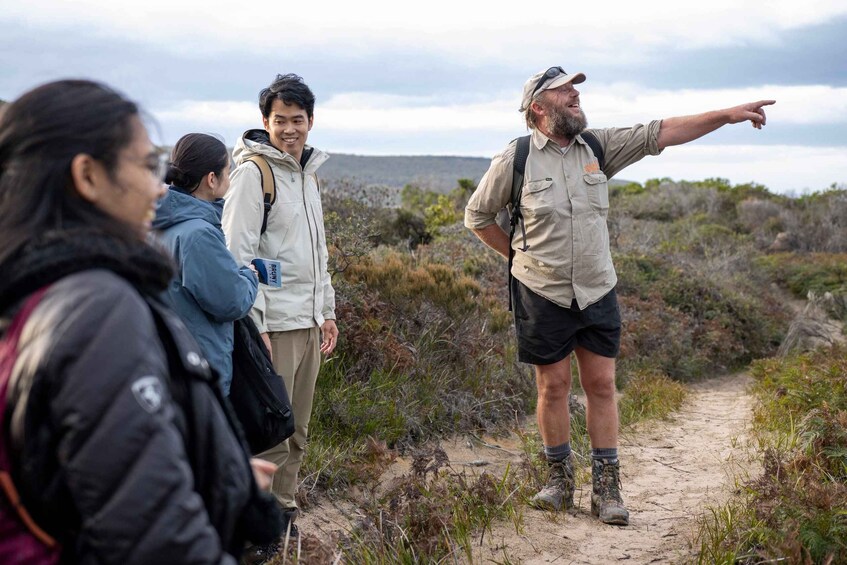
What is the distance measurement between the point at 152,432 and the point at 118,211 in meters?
0.44

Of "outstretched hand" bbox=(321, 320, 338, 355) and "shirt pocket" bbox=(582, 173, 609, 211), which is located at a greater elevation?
"shirt pocket" bbox=(582, 173, 609, 211)

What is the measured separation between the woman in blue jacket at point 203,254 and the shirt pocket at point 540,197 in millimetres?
1771

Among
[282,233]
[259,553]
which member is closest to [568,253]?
[282,233]

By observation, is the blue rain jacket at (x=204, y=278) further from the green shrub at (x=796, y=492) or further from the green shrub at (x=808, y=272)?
the green shrub at (x=808, y=272)

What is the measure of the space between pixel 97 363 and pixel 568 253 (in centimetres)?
363

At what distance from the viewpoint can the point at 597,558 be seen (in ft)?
14.3

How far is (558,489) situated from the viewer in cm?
500

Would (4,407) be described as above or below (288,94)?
below

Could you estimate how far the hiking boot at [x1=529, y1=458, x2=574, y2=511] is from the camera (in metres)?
4.94

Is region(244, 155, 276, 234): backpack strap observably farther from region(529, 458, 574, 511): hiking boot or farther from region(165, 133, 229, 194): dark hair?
region(529, 458, 574, 511): hiking boot

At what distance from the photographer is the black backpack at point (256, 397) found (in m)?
3.65

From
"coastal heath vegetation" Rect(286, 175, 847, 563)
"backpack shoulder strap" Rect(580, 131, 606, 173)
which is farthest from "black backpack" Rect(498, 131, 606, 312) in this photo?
"coastal heath vegetation" Rect(286, 175, 847, 563)

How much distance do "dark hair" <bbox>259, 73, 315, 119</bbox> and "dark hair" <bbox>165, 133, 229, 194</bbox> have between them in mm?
721

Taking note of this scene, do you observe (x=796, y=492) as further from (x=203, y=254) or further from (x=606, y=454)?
(x=203, y=254)
